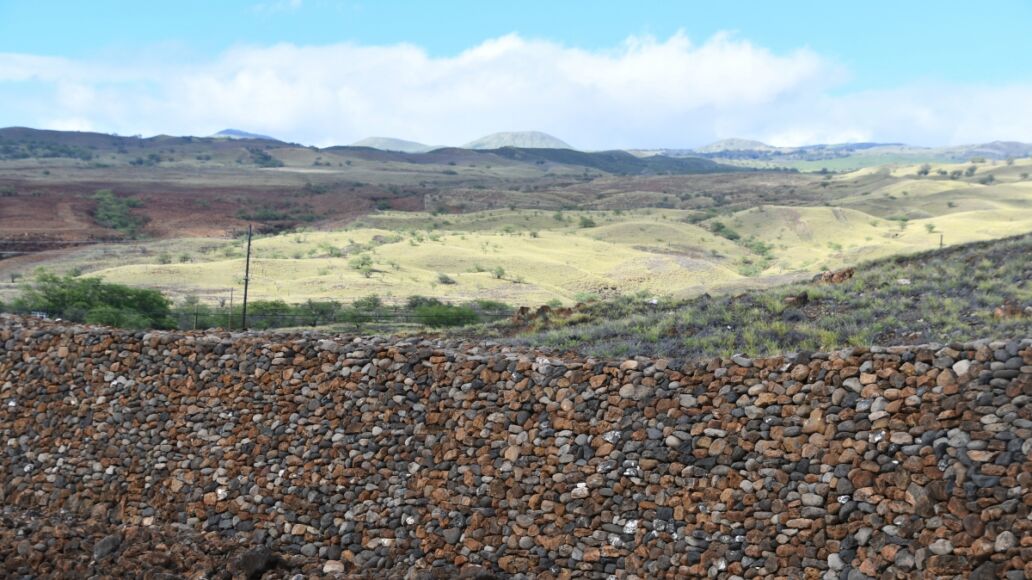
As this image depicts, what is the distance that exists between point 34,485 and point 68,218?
55.0 metres

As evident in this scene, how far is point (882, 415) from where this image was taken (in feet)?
26.6

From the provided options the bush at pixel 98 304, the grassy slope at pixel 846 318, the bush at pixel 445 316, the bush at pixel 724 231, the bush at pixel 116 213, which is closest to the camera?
the grassy slope at pixel 846 318

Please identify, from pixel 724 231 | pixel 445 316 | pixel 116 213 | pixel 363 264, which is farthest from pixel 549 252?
pixel 116 213

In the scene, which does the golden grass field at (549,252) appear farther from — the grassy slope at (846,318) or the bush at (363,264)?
the grassy slope at (846,318)

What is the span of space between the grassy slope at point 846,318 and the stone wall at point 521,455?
2492 millimetres

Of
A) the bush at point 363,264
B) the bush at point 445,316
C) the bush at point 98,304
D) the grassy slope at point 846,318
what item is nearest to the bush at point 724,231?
the bush at point 363,264

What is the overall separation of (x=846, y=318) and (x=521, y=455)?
6.24 m

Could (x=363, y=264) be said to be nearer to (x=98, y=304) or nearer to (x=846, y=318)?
(x=98, y=304)

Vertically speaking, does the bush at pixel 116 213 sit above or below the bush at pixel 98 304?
above

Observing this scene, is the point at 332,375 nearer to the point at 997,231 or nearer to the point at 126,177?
the point at 997,231

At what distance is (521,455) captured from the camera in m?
9.77

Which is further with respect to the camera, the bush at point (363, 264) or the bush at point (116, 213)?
the bush at point (116, 213)

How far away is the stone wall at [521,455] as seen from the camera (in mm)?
7781

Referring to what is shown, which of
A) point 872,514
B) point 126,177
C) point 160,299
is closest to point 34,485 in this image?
point 872,514
